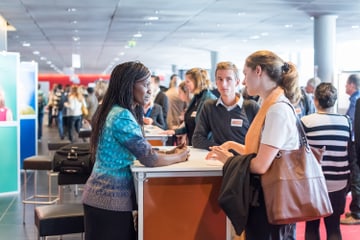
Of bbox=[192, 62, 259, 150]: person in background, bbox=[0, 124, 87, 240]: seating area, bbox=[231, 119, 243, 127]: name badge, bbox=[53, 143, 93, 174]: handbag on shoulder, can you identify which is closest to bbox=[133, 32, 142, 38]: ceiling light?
bbox=[0, 124, 87, 240]: seating area

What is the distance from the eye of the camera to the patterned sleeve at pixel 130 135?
261cm

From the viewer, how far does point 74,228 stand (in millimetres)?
3389

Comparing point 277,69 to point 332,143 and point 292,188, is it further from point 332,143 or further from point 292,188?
point 332,143

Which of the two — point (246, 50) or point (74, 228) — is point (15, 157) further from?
point (246, 50)

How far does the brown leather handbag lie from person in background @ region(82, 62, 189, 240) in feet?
2.21

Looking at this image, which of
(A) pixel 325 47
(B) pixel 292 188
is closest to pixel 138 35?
(A) pixel 325 47

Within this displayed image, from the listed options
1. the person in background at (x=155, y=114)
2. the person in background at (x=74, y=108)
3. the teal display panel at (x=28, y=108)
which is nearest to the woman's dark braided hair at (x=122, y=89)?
the person in background at (x=155, y=114)

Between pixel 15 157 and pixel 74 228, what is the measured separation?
4.06 meters

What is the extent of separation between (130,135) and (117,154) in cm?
13

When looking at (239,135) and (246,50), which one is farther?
(246,50)

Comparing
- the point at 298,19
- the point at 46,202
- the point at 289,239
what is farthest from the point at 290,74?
the point at 298,19

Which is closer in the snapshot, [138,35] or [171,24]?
[171,24]

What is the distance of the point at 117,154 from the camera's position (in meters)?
2.67

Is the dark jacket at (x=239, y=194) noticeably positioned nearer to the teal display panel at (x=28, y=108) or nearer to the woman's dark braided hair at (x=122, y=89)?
the woman's dark braided hair at (x=122, y=89)
